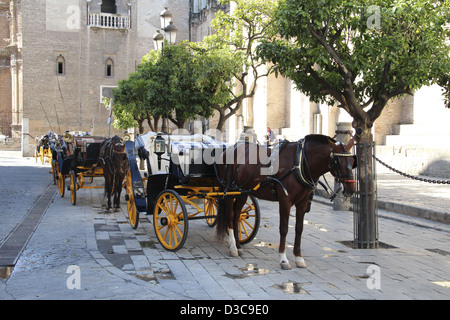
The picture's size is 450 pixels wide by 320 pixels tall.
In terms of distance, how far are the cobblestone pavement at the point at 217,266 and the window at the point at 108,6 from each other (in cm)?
3812

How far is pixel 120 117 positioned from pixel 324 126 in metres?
12.4

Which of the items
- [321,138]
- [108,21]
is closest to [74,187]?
[321,138]

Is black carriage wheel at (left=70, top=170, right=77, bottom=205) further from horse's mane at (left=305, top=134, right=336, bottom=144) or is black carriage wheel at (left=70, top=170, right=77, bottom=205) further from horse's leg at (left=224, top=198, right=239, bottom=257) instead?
horse's mane at (left=305, top=134, right=336, bottom=144)

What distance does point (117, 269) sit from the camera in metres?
5.96

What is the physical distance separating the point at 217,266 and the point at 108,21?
132ft

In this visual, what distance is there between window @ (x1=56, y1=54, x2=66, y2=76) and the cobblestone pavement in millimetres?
34815

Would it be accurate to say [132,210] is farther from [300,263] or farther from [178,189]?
[300,263]

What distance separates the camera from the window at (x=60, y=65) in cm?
4162

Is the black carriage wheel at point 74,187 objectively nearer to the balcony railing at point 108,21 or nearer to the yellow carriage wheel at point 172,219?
the yellow carriage wheel at point 172,219

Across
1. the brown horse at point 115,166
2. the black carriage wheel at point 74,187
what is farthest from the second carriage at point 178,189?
the black carriage wheel at point 74,187

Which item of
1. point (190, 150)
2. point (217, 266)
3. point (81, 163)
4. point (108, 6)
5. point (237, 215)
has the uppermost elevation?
point (108, 6)

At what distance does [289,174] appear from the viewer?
20.4 ft

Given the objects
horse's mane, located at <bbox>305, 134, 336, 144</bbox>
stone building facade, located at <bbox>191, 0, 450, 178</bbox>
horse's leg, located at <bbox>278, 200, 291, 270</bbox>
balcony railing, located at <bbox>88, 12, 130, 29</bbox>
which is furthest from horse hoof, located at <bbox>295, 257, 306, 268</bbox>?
balcony railing, located at <bbox>88, 12, 130, 29</bbox>
